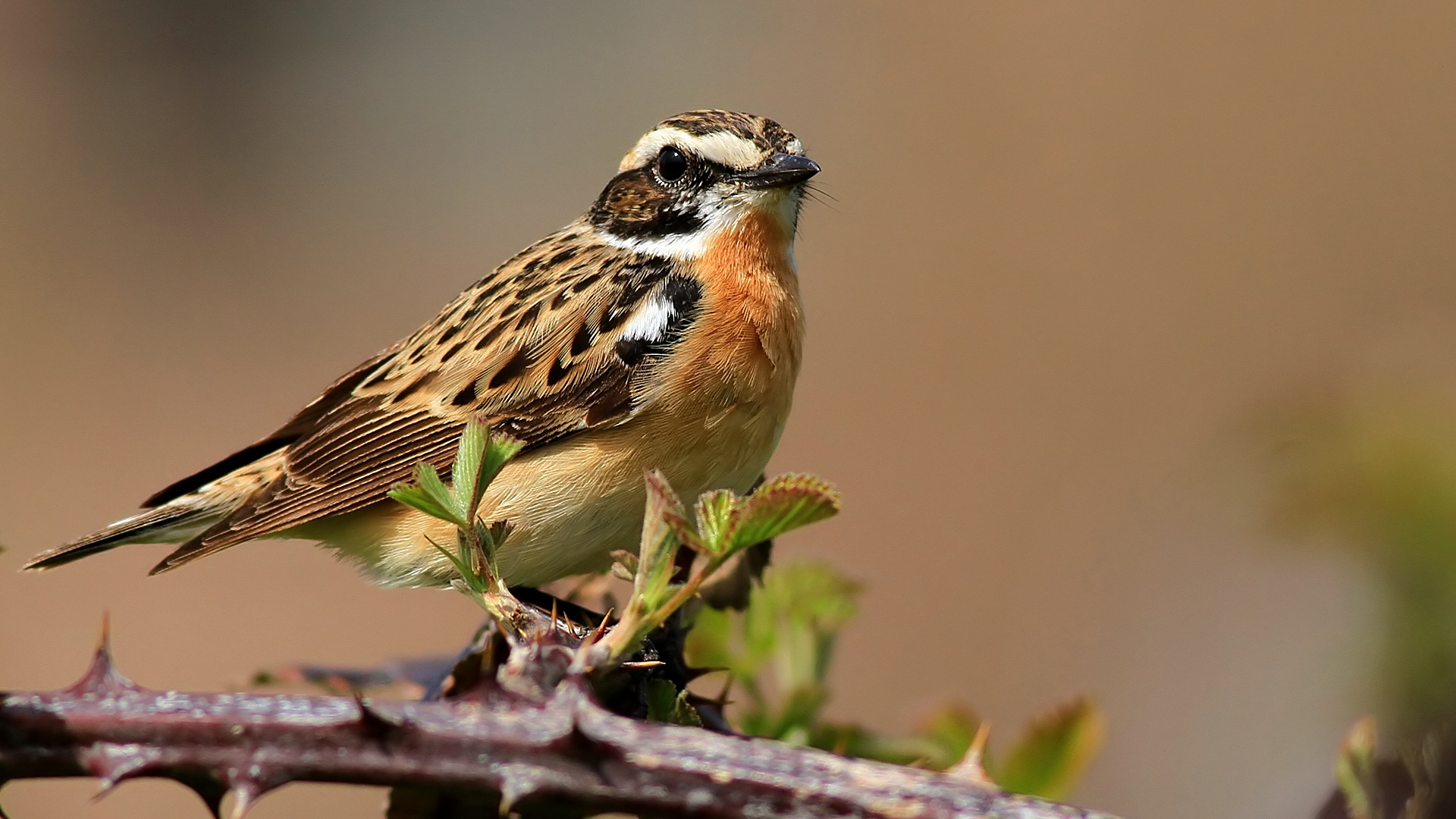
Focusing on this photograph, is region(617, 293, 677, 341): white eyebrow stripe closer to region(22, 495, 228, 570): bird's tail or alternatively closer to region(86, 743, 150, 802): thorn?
region(22, 495, 228, 570): bird's tail

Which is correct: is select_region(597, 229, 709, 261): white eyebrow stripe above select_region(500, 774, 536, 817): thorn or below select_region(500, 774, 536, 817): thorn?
above

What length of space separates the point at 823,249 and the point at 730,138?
12.2 meters

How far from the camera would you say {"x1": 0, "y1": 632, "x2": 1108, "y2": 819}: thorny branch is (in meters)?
1.71

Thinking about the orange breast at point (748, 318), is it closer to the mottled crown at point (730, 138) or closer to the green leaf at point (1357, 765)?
the mottled crown at point (730, 138)

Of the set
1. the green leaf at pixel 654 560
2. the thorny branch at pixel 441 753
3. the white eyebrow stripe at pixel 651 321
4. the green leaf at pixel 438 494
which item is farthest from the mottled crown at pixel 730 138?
the thorny branch at pixel 441 753

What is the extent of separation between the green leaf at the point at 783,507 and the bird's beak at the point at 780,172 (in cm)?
325

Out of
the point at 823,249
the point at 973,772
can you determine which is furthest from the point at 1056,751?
the point at 823,249

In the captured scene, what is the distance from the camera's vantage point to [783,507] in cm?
185

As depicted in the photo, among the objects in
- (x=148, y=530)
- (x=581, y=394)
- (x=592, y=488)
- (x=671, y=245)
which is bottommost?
(x=148, y=530)

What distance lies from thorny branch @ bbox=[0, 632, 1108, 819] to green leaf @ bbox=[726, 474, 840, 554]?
0.93ft

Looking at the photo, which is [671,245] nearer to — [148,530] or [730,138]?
[730,138]

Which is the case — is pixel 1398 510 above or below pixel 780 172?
below

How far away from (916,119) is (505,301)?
42.9ft

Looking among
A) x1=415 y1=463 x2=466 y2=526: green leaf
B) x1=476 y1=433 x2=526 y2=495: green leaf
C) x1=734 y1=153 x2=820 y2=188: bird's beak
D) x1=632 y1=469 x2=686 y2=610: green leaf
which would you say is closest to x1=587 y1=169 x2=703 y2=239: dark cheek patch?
x1=734 y1=153 x2=820 y2=188: bird's beak
